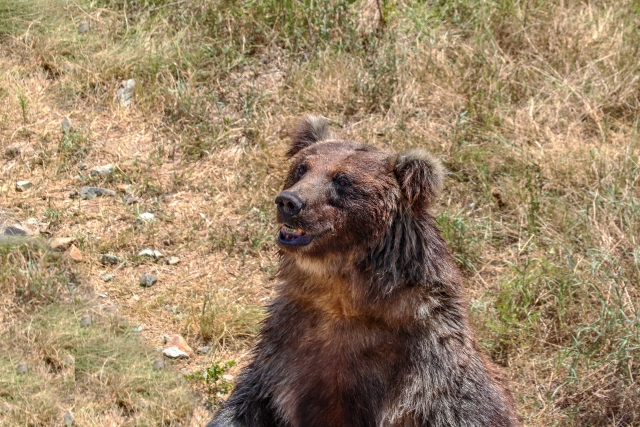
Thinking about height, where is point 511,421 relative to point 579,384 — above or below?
above

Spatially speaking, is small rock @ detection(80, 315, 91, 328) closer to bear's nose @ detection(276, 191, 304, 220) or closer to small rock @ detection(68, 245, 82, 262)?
small rock @ detection(68, 245, 82, 262)

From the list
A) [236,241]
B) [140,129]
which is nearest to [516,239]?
[236,241]

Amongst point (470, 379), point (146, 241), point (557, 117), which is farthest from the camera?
point (557, 117)

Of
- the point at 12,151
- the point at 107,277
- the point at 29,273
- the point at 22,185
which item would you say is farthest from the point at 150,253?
the point at 12,151

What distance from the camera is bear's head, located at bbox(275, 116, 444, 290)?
5.01 m

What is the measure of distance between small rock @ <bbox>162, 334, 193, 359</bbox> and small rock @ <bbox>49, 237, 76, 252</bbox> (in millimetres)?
1150

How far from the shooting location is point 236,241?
7707 millimetres

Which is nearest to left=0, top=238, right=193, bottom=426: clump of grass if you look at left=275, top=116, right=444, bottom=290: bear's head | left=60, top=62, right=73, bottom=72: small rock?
left=275, top=116, right=444, bottom=290: bear's head

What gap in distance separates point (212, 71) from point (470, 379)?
4543 mm

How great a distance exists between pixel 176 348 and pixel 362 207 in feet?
7.32

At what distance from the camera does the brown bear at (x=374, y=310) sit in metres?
5.04

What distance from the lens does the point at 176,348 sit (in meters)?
6.79

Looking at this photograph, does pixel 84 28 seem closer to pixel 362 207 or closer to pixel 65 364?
pixel 65 364

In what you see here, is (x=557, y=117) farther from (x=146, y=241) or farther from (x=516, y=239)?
(x=146, y=241)
